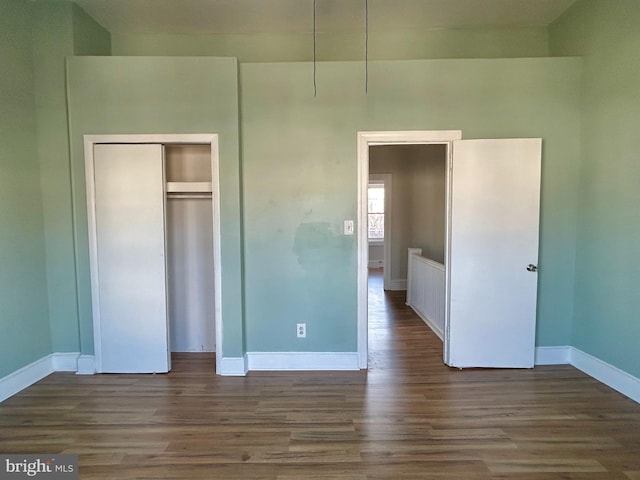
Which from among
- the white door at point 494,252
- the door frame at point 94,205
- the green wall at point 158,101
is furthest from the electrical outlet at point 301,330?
the white door at point 494,252

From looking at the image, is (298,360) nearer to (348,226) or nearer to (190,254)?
(348,226)

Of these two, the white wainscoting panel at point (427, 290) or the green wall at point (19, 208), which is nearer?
the green wall at point (19, 208)

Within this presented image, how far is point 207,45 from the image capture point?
142 inches

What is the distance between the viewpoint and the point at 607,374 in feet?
9.30

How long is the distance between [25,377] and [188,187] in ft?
6.68

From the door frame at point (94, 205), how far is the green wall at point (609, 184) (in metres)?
3.18

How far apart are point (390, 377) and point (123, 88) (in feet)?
11.0

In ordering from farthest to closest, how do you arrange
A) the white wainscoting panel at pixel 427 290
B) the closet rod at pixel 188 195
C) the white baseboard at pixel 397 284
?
the white baseboard at pixel 397 284 < the white wainscoting panel at pixel 427 290 < the closet rod at pixel 188 195

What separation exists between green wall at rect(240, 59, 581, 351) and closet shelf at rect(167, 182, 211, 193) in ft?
1.53

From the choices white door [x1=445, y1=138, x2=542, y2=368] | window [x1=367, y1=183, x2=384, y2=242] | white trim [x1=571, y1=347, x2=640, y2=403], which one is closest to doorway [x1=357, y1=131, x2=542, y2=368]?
white door [x1=445, y1=138, x2=542, y2=368]

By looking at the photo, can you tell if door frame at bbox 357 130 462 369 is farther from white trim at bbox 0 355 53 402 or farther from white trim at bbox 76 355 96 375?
white trim at bbox 0 355 53 402

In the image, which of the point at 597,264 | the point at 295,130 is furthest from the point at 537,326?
the point at 295,130

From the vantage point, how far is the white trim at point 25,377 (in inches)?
106

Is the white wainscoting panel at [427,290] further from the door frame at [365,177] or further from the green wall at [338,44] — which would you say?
the green wall at [338,44]
